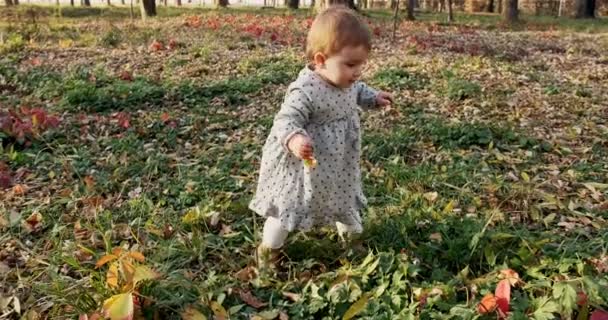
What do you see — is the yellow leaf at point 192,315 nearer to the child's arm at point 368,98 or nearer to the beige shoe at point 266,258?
the beige shoe at point 266,258

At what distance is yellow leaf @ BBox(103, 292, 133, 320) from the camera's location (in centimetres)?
231

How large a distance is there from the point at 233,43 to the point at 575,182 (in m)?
7.88


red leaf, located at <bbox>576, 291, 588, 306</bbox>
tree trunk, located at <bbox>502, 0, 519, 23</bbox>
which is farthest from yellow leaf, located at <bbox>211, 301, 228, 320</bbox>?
tree trunk, located at <bbox>502, 0, 519, 23</bbox>

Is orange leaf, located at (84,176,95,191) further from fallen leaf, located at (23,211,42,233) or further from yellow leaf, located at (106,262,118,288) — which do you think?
yellow leaf, located at (106,262,118,288)

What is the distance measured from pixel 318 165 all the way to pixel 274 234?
Answer: 0.46 meters

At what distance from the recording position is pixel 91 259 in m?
3.10

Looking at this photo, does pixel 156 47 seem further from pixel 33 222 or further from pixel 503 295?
pixel 503 295

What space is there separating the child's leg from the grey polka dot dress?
2.4 inches

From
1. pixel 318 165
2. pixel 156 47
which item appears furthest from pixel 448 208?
pixel 156 47

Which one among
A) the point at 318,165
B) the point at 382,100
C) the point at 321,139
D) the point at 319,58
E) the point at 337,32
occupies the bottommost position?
the point at 318,165

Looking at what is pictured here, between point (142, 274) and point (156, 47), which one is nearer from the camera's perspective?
point (142, 274)

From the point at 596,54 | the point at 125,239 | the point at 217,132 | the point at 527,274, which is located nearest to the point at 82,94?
the point at 217,132

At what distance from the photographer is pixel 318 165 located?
2.77m

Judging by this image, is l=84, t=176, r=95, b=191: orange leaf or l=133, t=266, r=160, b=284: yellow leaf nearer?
l=133, t=266, r=160, b=284: yellow leaf
